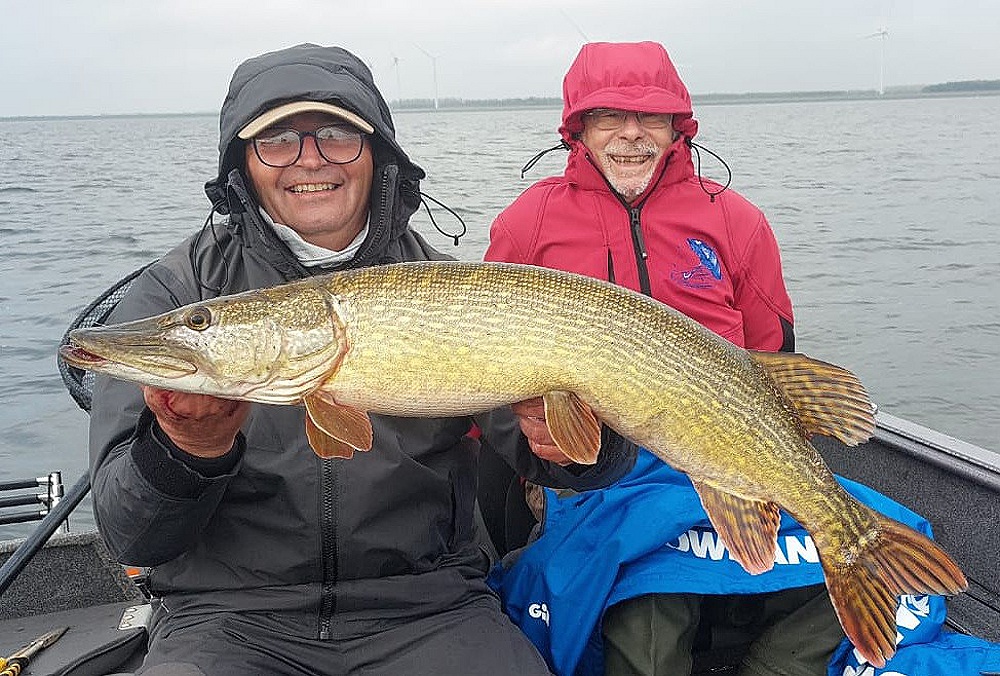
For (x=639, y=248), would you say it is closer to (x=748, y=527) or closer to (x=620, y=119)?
(x=620, y=119)

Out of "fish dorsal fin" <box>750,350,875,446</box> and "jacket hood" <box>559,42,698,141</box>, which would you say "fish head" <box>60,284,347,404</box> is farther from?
"jacket hood" <box>559,42,698,141</box>

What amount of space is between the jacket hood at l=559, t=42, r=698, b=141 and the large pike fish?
63.2 inches

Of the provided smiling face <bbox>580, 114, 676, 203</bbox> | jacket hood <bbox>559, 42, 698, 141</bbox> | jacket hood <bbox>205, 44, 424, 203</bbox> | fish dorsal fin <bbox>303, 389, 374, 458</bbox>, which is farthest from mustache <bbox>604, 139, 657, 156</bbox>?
fish dorsal fin <bbox>303, 389, 374, 458</bbox>

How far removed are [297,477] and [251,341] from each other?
0.48m

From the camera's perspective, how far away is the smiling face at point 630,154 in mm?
3451

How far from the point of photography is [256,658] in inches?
82.7

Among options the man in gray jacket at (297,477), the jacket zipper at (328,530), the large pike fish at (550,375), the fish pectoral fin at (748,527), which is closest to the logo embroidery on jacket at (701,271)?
the man in gray jacket at (297,477)

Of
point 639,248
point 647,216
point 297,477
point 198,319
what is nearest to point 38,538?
point 297,477

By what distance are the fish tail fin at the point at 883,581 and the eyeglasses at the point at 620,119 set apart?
195cm

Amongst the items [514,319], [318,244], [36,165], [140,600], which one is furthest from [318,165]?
[36,165]

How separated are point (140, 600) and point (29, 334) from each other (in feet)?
23.7

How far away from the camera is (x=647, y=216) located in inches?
136

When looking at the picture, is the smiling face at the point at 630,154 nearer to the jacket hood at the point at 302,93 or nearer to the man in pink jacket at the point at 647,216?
the man in pink jacket at the point at 647,216

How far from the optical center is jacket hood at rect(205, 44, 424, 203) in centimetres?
241
